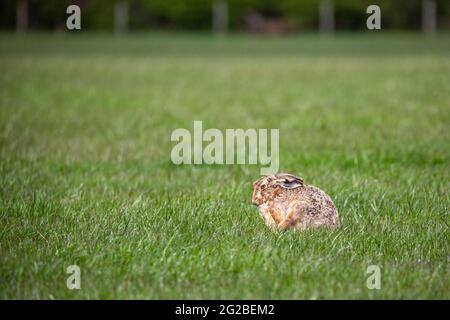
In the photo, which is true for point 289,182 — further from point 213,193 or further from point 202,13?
point 202,13

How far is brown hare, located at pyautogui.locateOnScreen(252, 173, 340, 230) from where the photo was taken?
4414 millimetres

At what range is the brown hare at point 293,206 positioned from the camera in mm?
4414

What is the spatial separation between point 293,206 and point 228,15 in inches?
1721

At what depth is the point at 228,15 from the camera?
154 ft

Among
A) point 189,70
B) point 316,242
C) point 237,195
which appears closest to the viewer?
point 316,242

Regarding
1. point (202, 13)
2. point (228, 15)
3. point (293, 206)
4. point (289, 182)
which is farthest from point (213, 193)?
point (228, 15)

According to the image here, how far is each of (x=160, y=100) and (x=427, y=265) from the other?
28.9 feet

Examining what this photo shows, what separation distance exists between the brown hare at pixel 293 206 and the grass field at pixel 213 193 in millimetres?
98

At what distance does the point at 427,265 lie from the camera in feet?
13.1

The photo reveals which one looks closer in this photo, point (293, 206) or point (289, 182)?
point (293, 206)

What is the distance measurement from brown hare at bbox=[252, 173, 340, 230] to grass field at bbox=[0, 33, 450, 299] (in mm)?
98

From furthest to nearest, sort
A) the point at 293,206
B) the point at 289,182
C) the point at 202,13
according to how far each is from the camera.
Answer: the point at 202,13
the point at 289,182
the point at 293,206

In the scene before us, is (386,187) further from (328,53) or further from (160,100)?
(328,53)

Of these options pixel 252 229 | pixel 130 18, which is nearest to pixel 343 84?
pixel 252 229
